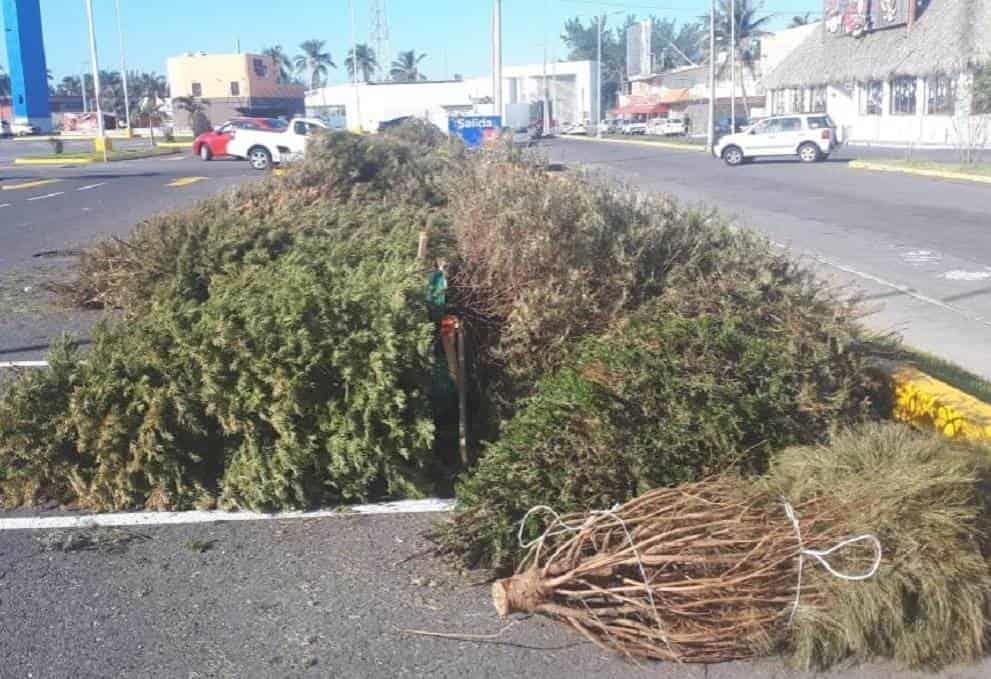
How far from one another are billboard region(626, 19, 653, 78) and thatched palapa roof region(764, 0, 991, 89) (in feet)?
142

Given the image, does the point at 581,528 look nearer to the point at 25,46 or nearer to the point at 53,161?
the point at 53,161

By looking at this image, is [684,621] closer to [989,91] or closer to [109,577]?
[109,577]

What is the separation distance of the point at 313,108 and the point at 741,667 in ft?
382

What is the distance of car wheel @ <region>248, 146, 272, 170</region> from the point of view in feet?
122

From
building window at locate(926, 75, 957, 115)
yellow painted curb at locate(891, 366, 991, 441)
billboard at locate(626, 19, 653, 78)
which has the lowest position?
yellow painted curb at locate(891, 366, 991, 441)

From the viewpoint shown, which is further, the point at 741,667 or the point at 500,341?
the point at 500,341

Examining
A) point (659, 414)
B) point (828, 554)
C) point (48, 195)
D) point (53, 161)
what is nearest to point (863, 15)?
point (53, 161)

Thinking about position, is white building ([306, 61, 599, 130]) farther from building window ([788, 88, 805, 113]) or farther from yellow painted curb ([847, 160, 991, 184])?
yellow painted curb ([847, 160, 991, 184])

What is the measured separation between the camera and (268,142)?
37.6 meters

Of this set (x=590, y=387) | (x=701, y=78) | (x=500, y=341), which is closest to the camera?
(x=590, y=387)

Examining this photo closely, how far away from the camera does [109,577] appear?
448cm

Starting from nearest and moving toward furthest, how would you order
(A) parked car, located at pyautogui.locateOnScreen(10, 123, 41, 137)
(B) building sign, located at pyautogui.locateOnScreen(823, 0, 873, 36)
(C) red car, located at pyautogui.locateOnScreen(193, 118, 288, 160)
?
(C) red car, located at pyautogui.locateOnScreen(193, 118, 288, 160) → (B) building sign, located at pyautogui.locateOnScreen(823, 0, 873, 36) → (A) parked car, located at pyautogui.locateOnScreen(10, 123, 41, 137)

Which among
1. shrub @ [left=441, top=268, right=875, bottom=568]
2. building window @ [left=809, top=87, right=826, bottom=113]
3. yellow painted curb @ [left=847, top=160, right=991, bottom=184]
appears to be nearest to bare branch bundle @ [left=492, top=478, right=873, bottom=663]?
shrub @ [left=441, top=268, right=875, bottom=568]

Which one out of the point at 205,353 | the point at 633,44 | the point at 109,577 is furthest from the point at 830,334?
the point at 633,44
